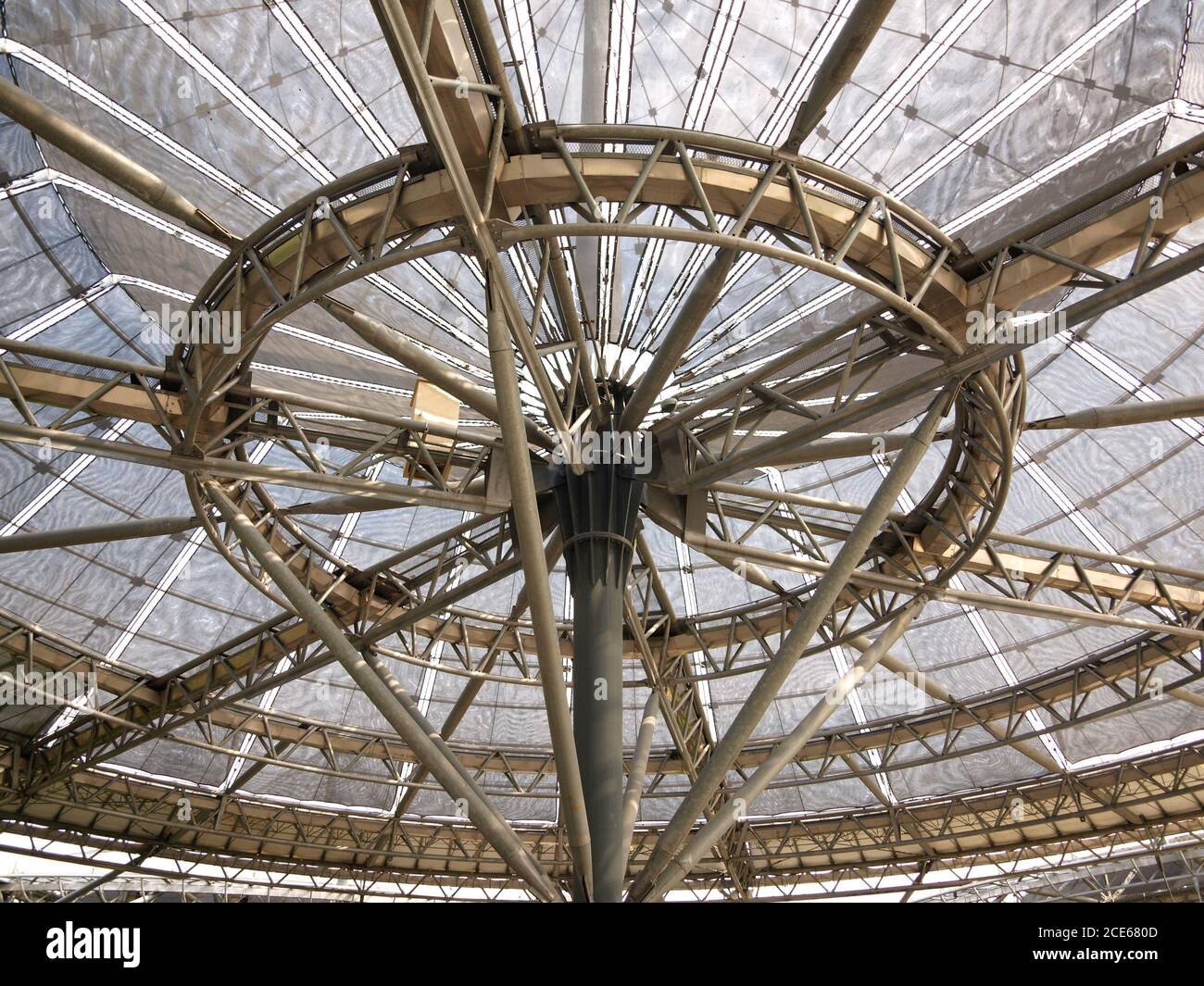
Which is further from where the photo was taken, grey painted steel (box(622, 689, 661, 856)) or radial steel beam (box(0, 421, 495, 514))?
grey painted steel (box(622, 689, 661, 856))

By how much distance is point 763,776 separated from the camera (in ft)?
50.9

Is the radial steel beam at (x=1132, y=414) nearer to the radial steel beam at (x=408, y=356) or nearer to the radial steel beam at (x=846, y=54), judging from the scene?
the radial steel beam at (x=846, y=54)

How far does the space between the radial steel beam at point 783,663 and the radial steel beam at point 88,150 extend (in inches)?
421

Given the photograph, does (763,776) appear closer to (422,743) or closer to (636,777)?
(636,777)

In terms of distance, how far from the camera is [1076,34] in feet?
47.2

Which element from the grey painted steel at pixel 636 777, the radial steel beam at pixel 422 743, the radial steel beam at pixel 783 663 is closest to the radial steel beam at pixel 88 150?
the radial steel beam at pixel 422 743

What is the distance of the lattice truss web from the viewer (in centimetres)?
1406

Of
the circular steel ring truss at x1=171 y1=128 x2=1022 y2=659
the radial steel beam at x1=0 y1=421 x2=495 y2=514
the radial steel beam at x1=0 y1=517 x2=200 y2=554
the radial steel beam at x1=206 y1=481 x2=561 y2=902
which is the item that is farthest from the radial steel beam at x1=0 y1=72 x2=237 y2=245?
the radial steel beam at x1=0 y1=517 x2=200 y2=554

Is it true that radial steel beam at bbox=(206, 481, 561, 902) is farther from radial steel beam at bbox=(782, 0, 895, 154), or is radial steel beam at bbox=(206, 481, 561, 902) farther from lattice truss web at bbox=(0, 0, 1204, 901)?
radial steel beam at bbox=(782, 0, 895, 154)

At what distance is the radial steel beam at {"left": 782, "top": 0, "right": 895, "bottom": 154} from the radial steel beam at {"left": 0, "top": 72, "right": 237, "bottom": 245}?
8.65m

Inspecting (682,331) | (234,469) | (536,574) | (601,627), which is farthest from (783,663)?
(234,469)
